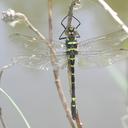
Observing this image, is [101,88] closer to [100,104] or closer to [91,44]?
[100,104]

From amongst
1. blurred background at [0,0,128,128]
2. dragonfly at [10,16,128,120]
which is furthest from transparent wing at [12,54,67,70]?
blurred background at [0,0,128,128]

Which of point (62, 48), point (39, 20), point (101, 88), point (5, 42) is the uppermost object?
point (39, 20)

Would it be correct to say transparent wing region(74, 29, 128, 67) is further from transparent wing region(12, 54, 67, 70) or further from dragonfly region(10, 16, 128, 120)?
transparent wing region(12, 54, 67, 70)

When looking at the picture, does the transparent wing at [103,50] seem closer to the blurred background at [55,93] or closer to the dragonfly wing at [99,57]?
the dragonfly wing at [99,57]

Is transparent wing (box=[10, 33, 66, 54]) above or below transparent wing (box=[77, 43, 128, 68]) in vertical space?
above

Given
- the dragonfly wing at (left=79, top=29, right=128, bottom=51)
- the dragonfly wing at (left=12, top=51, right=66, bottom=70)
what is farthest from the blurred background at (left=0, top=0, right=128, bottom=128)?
the dragonfly wing at (left=12, top=51, right=66, bottom=70)

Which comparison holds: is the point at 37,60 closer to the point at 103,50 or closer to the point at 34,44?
the point at 34,44

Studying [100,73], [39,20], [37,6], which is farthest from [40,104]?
[37,6]

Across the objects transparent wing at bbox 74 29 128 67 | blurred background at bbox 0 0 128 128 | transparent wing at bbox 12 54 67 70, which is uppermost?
blurred background at bbox 0 0 128 128

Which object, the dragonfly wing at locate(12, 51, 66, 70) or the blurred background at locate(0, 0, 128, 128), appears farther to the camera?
the blurred background at locate(0, 0, 128, 128)
